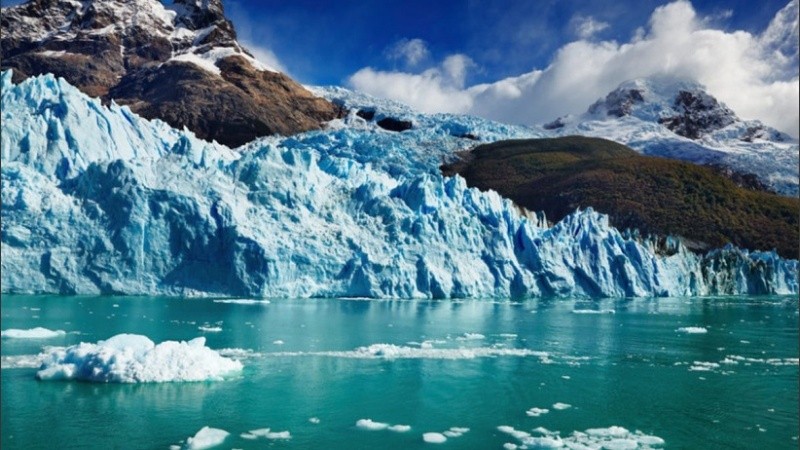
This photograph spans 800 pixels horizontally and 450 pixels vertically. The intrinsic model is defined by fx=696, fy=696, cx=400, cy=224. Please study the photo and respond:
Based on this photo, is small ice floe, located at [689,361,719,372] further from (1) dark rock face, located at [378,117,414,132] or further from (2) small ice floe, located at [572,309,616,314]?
(1) dark rock face, located at [378,117,414,132]

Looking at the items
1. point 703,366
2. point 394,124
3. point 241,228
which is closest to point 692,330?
point 703,366

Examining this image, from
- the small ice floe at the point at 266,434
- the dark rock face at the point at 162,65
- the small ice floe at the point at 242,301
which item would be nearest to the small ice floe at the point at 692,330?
the small ice floe at the point at 242,301

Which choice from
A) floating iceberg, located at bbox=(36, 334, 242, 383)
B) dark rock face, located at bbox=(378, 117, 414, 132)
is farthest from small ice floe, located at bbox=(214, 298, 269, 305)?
dark rock face, located at bbox=(378, 117, 414, 132)

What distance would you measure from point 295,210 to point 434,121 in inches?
2425

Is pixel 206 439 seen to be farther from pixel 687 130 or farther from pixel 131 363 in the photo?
pixel 687 130

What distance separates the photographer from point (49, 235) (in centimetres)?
2323

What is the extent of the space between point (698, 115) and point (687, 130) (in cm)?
1323

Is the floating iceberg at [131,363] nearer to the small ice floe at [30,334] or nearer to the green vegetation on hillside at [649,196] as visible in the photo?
the small ice floe at [30,334]

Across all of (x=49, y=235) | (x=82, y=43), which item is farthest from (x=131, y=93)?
(x=49, y=235)

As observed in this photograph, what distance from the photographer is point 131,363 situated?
10.8 m

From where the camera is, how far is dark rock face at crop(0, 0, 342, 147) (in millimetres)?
79000

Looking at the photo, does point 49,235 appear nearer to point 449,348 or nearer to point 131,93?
point 449,348

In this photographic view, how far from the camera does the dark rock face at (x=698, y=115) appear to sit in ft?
554

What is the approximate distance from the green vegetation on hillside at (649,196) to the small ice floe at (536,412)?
166 ft
